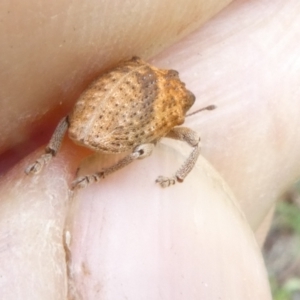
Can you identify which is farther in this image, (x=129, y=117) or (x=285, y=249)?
(x=285, y=249)

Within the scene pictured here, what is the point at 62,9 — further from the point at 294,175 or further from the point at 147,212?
the point at 294,175

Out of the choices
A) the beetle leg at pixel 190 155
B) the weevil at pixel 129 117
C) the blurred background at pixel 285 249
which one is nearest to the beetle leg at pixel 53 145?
the weevil at pixel 129 117

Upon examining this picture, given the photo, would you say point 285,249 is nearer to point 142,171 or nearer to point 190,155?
point 190,155

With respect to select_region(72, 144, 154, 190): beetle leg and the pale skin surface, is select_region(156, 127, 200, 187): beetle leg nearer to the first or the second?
the pale skin surface

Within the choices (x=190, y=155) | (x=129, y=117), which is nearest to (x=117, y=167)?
(x=129, y=117)

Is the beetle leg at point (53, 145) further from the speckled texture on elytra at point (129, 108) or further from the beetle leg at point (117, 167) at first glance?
the beetle leg at point (117, 167)
